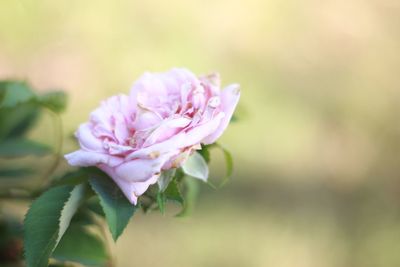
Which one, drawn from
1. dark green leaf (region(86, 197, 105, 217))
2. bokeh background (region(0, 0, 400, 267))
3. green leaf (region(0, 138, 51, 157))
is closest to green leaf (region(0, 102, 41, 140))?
green leaf (region(0, 138, 51, 157))

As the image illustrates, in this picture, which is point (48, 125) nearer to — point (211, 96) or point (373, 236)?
point (373, 236)

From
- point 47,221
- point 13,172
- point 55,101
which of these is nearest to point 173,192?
point 47,221

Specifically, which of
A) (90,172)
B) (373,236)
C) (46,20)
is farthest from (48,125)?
(90,172)

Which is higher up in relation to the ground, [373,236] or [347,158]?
[347,158]

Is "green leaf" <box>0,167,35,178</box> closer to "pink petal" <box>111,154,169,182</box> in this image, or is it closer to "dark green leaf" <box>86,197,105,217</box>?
"dark green leaf" <box>86,197,105,217</box>

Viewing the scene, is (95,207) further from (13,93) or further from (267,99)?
(267,99)

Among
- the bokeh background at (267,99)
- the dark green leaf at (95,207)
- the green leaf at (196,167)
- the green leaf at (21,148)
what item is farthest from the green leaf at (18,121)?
the bokeh background at (267,99)
